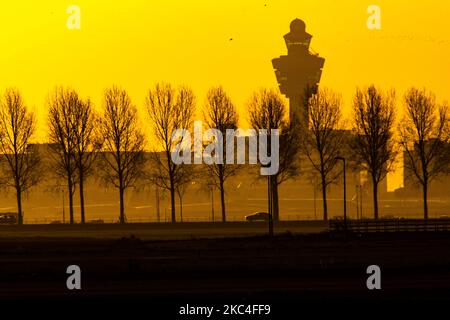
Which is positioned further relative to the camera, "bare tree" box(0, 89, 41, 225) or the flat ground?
"bare tree" box(0, 89, 41, 225)

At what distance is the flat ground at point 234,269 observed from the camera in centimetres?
3897

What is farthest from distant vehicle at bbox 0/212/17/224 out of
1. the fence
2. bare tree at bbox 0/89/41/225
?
the fence

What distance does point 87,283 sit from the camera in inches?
1800

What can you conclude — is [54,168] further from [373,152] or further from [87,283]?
[87,283]

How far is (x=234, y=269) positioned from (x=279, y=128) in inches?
2416

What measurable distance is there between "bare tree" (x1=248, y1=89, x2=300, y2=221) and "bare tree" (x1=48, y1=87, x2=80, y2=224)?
21439mm

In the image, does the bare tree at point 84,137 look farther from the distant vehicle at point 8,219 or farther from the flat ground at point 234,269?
the flat ground at point 234,269

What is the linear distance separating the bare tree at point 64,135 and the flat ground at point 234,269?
92.3ft

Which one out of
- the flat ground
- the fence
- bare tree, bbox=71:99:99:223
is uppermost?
bare tree, bbox=71:99:99:223

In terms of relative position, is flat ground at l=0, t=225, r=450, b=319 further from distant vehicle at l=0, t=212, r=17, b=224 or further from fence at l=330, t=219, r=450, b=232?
distant vehicle at l=0, t=212, r=17, b=224

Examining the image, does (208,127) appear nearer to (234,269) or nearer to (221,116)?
(221,116)


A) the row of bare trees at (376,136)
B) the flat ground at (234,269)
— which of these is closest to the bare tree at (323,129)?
the row of bare trees at (376,136)

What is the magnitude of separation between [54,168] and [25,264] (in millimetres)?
60018

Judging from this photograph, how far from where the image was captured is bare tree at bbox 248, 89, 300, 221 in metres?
106
